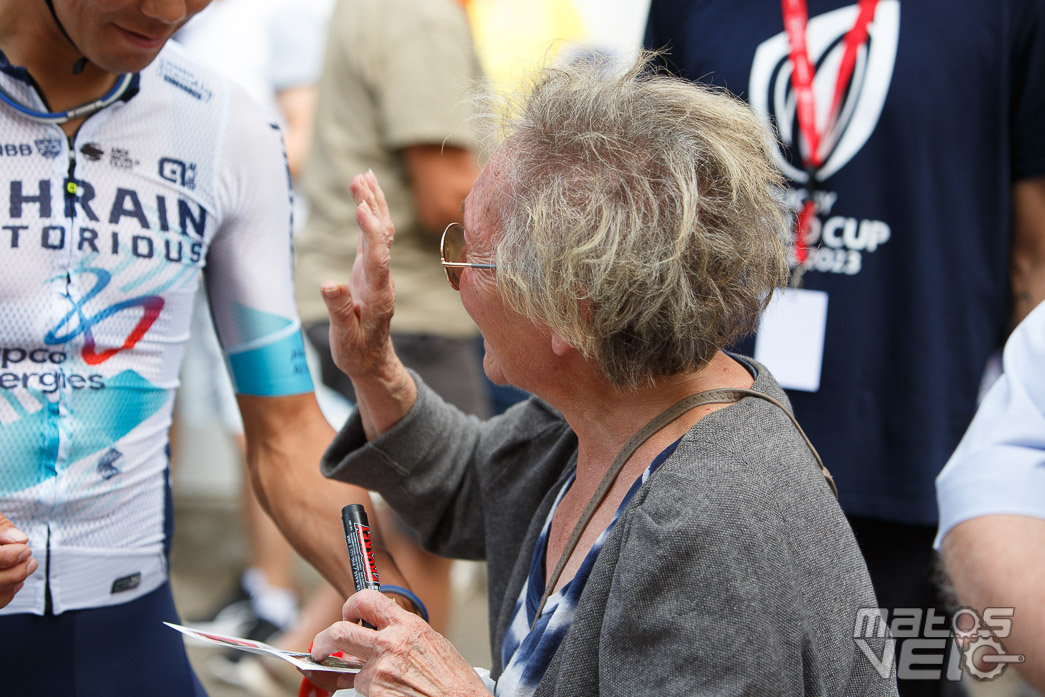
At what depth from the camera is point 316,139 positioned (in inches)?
133

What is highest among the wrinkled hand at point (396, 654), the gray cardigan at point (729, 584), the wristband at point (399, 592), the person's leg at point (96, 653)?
the gray cardigan at point (729, 584)

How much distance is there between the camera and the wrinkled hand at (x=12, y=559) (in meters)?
1.39

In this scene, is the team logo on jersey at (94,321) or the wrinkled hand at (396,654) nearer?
the wrinkled hand at (396,654)

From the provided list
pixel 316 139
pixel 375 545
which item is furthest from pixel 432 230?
pixel 375 545

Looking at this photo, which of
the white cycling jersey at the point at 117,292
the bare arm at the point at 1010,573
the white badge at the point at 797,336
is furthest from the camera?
the white badge at the point at 797,336

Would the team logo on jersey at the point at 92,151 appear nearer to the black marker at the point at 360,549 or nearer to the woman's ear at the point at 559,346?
the black marker at the point at 360,549

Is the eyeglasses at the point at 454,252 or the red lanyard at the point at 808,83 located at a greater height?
the red lanyard at the point at 808,83

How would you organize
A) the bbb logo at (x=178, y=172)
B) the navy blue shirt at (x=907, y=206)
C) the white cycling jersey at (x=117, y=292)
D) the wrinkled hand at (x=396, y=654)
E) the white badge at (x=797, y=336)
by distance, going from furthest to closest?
the white badge at (x=797, y=336)
the navy blue shirt at (x=907, y=206)
the bbb logo at (x=178, y=172)
the white cycling jersey at (x=117, y=292)
the wrinkled hand at (x=396, y=654)

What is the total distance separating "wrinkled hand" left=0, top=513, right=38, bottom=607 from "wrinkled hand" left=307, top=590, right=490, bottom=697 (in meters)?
0.43

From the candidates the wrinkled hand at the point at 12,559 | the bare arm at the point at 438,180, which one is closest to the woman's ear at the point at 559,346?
the wrinkled hand at the point at 12,559

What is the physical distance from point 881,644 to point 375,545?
0.86 meters

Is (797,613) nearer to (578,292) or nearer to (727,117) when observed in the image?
(578,292)

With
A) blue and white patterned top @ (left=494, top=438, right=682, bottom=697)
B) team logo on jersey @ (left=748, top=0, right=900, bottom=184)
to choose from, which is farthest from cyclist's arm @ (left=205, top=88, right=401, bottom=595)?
team logo on jersey @ (left=748, top=0, right=900, bottom=184)

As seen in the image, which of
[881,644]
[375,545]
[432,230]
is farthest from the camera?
[432,230]
